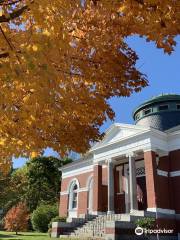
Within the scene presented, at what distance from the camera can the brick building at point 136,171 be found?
2166cm

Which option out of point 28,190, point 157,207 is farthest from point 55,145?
point 28,190

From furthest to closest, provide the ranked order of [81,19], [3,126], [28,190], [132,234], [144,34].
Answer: [28,190], [132,234], [3,126], [81,19], [144,34]

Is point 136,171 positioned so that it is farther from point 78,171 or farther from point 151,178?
point 78,171

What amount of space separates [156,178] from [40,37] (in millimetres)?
18898

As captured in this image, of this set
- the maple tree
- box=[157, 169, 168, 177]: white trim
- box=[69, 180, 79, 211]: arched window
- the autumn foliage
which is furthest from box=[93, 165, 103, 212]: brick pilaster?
the maple tree

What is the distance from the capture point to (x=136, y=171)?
85.7 ft

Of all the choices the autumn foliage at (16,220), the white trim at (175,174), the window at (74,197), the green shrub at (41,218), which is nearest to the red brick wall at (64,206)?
the window at (74,197)

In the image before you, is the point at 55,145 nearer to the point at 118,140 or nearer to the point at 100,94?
the point at 100,94

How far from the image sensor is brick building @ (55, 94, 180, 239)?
2166 cm

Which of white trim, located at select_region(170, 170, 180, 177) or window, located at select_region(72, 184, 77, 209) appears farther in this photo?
window, located at select_region(72, 184, 77, 209)

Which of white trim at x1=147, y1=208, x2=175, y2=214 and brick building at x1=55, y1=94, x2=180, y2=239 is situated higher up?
brick building at x1=55, y1=94, x2=180, y2=239

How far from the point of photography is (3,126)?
697cm

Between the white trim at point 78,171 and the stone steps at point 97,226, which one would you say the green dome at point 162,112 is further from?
the stone steps at point 97,226

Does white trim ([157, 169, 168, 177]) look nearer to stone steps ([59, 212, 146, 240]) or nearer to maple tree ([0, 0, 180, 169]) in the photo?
stone steps ([59, 212, 146, 240])
